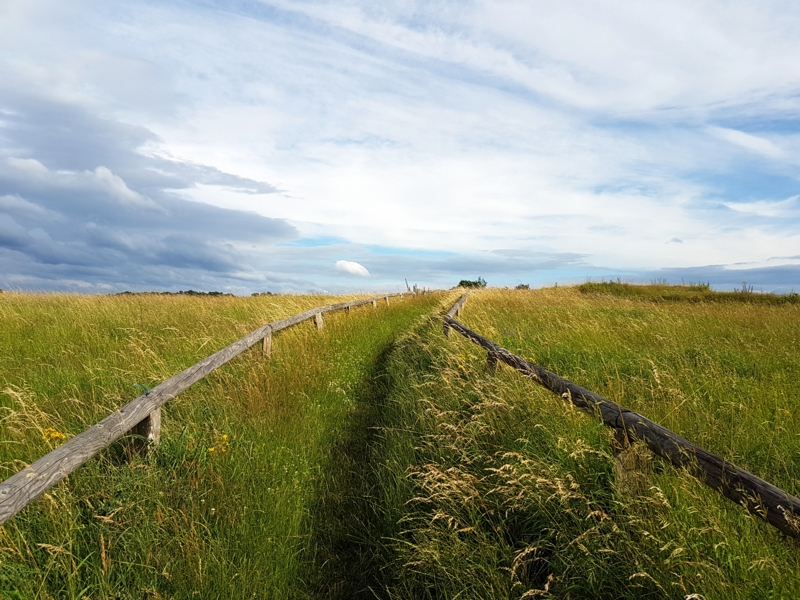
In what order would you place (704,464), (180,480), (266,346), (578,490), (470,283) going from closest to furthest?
1. (704,464)
2. (578,490)
3. (180,480)
4. (266,346)
5. (470,283)

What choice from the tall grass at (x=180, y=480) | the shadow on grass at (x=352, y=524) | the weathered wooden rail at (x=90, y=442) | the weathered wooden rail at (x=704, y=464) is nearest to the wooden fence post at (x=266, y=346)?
the tall grass at (x=180, y=480)

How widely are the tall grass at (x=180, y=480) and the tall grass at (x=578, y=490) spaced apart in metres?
0.88

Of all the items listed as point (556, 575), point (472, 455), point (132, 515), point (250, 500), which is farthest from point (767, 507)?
point (132, 515)

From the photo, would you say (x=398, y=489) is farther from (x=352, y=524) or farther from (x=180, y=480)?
(x=180, y=480)

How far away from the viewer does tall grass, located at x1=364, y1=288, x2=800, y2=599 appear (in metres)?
2.71

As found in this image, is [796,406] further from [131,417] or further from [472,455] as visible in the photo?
[131,417]

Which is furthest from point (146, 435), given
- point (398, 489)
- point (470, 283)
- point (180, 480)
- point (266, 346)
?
point (470, 283)

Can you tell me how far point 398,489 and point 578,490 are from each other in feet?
4.99

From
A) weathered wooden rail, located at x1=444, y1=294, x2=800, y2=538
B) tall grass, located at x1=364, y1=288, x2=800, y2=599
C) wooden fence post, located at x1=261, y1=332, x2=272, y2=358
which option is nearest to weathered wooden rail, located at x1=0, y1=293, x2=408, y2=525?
tall grass, located at x1=364, y1=288, x2=800, y2=599

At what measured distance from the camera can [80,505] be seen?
11.4ft

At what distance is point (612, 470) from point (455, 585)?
4.70 feet

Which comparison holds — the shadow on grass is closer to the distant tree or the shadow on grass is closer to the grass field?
the grass field

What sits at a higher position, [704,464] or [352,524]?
[704,464]

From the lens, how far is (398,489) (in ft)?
13.7
